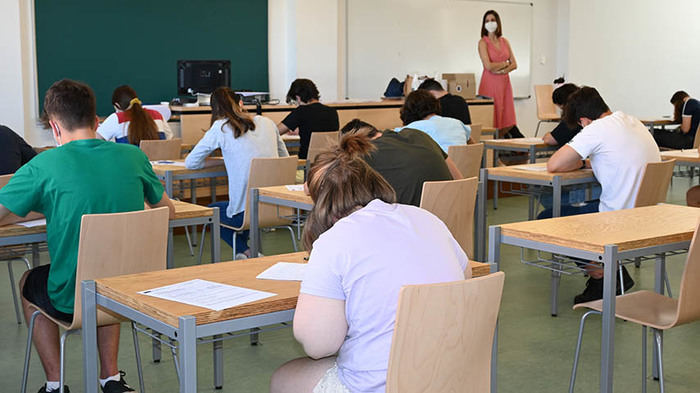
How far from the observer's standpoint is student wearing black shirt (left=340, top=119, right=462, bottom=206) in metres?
3.72

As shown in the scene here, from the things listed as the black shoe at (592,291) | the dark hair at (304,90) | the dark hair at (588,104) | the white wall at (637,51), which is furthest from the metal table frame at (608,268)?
the white wall at (637,51)

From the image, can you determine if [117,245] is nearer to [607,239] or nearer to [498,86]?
[607,239]

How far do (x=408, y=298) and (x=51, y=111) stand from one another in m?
1.78

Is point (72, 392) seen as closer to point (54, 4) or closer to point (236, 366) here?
point (236, 366)

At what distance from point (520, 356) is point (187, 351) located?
2.21 m

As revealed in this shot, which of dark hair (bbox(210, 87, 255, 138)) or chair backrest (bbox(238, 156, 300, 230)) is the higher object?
dark hair (bbox(210, 87, 255, 138))

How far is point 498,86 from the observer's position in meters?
10.2

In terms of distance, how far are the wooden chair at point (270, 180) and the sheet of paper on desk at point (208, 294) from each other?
236 centimetres

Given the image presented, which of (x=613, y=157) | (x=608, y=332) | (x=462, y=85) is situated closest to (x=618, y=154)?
(x=613, y=157)

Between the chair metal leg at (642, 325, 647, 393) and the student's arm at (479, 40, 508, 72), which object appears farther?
the student's arm at (479, 40, 508, 72)

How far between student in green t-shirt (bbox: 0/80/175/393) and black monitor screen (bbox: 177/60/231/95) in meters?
5.24

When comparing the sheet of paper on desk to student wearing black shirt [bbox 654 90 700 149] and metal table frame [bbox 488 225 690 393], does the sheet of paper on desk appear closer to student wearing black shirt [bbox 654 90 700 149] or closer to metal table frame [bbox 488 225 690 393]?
metal table frame [bbox 488 225 690 393]

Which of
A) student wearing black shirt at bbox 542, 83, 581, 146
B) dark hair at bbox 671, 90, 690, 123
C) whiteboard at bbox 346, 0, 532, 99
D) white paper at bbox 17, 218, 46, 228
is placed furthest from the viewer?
whiteboard at bbox 346, 0, 532, 99

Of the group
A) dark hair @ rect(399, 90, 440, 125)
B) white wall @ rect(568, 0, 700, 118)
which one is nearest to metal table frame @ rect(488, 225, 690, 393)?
dark hair @ rect(399, 90, 440, 125)
